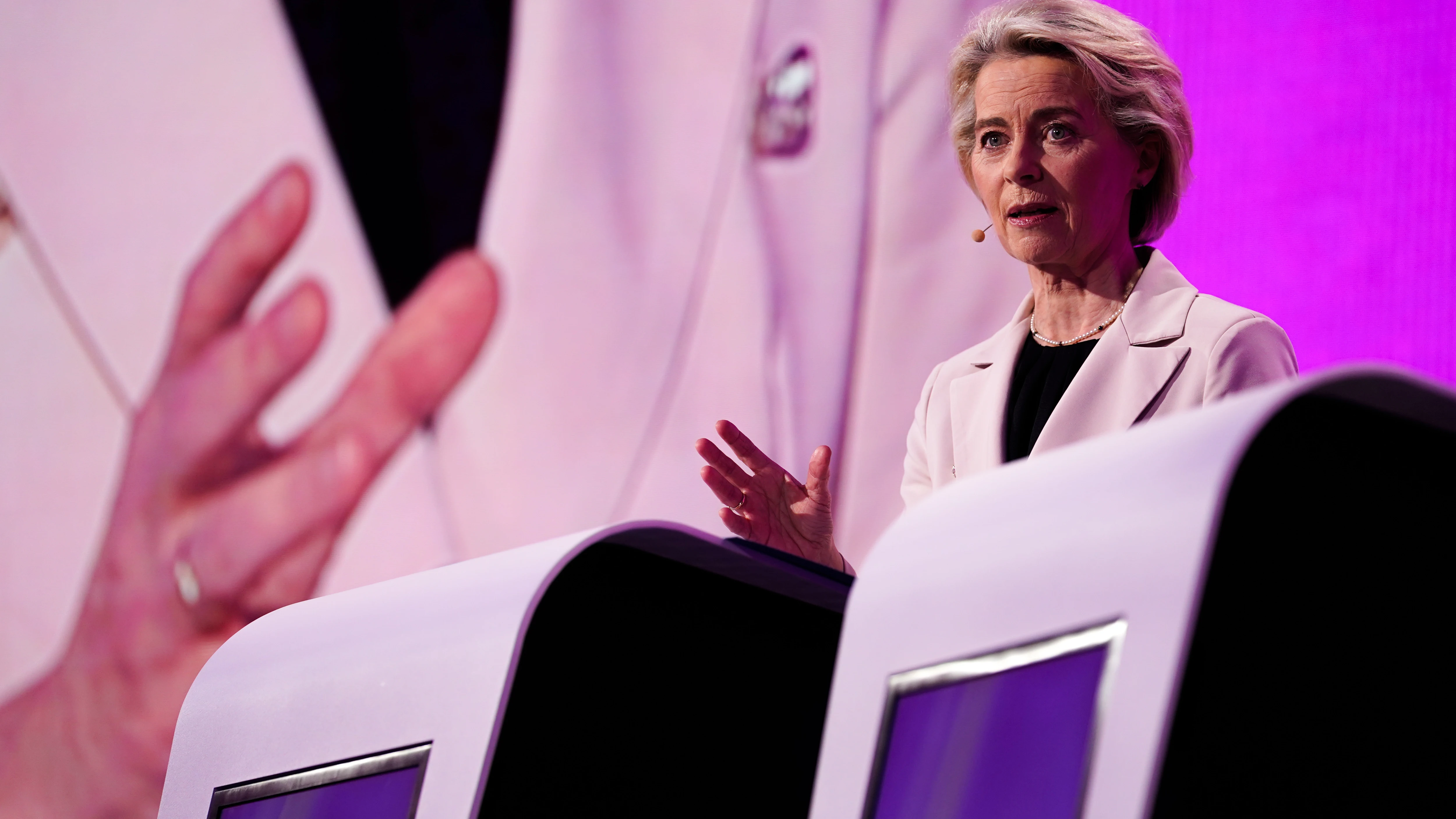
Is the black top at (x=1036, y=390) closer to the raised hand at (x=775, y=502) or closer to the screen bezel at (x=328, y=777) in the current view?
the raised hand at (x=775, y=502)

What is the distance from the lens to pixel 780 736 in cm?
115

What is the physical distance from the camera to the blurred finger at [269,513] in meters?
3.04

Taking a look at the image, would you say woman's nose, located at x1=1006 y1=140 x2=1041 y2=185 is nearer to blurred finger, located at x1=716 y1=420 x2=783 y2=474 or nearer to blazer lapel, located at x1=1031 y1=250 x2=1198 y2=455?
blazer lapel, located at x1=1031 y1=250 x2=1198 y2=455

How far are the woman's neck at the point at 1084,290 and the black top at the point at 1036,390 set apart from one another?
3 centimetres

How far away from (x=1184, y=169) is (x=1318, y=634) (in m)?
0.87

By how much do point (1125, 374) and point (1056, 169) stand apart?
0.79ft

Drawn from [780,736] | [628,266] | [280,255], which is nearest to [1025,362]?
[780,736]

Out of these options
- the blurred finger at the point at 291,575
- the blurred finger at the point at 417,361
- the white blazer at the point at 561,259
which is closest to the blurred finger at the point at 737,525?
the white blazer at the point at 561,259

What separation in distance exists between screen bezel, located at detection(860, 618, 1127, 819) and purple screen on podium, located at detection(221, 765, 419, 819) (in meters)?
0.36

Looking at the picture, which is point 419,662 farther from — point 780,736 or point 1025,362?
point 1025,362

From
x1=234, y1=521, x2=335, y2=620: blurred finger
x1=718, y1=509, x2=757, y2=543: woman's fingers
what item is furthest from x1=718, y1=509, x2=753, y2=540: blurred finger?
x1=234, y1=521, x2=335, y2=620: blurred finger

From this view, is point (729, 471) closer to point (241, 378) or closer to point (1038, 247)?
point (1038, 247)

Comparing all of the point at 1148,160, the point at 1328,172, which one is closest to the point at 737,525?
the point at 1148,160

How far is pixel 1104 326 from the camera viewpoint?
144 cm
